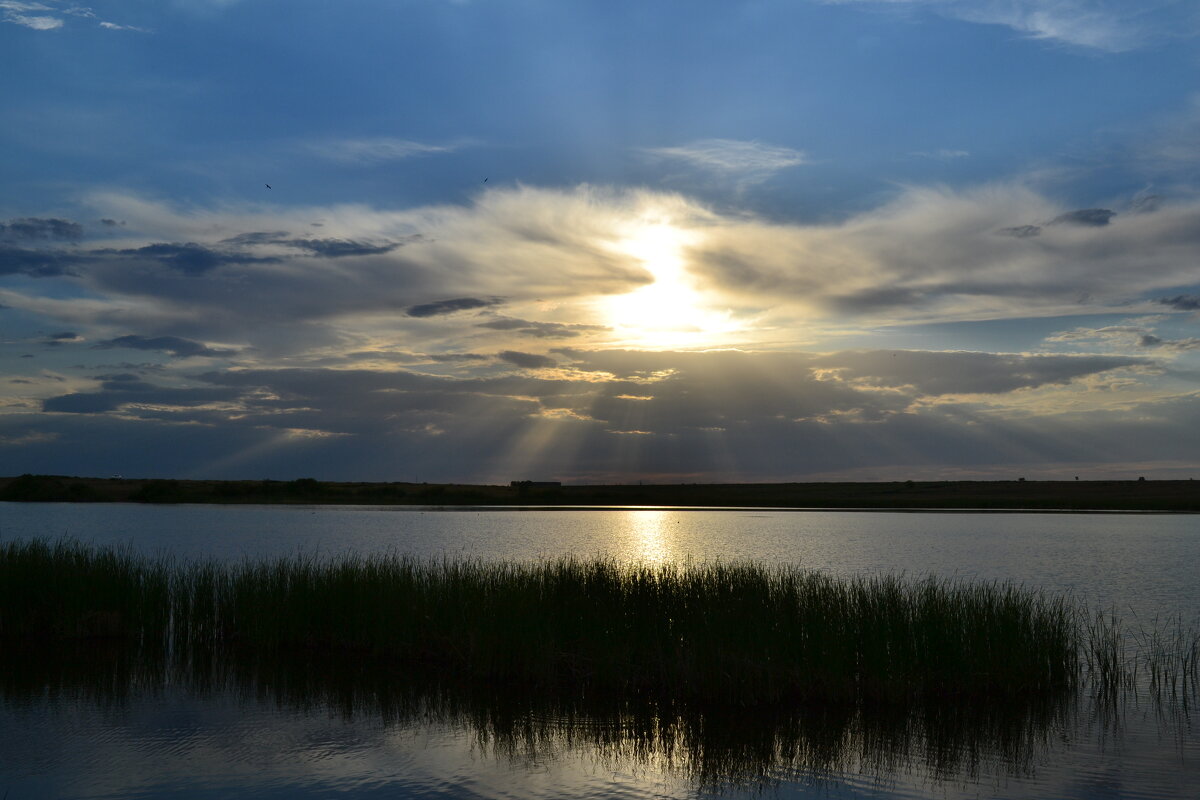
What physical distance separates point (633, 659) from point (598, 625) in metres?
0.91

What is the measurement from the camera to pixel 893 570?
96.2 ft

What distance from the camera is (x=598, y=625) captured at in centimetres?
1489

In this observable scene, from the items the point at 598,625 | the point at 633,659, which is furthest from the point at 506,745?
the point at 598,625

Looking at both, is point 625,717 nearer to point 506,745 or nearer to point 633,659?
point 633,659

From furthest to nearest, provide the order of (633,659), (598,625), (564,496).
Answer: (564,496) → (598,625) → (633,659)

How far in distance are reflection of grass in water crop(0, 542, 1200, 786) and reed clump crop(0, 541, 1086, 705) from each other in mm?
37

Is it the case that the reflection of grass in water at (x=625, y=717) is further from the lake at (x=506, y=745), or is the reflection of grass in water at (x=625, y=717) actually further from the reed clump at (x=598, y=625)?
the reed clump at (x=598, y=625)

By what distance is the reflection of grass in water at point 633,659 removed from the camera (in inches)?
468

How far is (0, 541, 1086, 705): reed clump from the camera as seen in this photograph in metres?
13.6

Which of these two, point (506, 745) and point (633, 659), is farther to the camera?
point (633, 659)

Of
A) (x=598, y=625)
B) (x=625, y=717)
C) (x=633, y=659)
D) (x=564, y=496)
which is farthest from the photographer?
(x=564, y=496)

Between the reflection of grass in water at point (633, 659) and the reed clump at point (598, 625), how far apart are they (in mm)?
37

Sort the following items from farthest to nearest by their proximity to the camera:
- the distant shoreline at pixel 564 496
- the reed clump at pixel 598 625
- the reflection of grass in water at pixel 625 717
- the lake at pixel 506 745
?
the distant shoreline at pixel 564 496 < the reed clump at pixel 598 625 < the reflection of grass in water at pixel 625 717 < the lake at pixel 506 745

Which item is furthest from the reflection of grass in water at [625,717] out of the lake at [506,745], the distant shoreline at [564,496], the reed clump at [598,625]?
the distant shoreline at [564,496]
